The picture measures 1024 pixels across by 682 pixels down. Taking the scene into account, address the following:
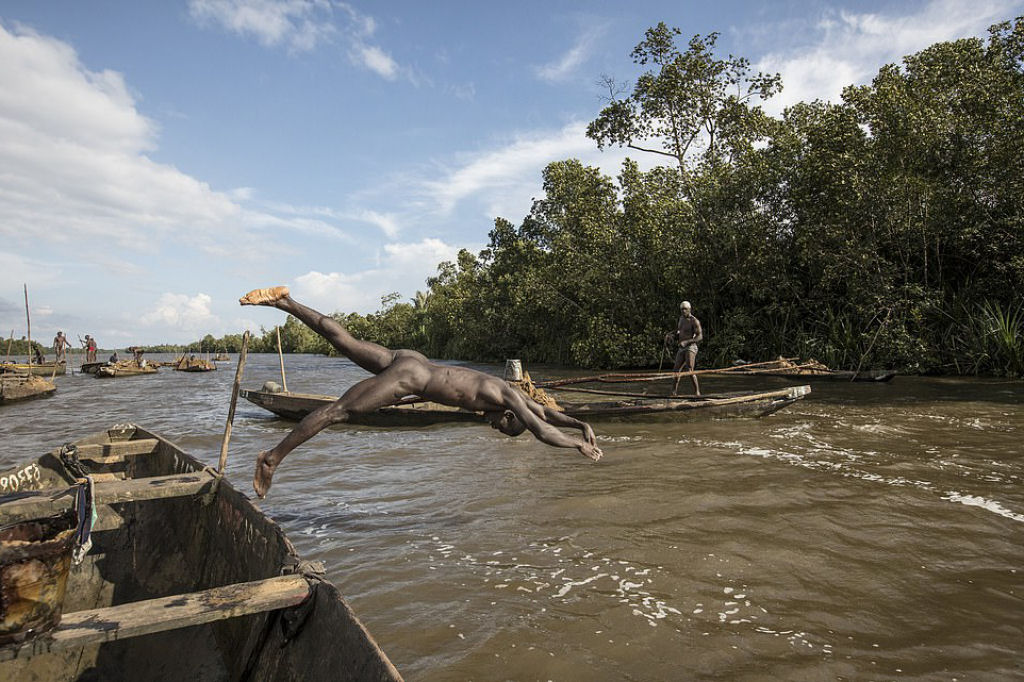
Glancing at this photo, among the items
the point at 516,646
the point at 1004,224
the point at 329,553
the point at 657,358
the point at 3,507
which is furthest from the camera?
the point at 657,358

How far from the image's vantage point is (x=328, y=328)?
166 inches

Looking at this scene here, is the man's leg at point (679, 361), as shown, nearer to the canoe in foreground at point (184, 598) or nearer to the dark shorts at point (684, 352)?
the dark shorts at point (684, 352)

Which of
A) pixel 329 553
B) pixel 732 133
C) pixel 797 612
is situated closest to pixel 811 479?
pixel 797 612

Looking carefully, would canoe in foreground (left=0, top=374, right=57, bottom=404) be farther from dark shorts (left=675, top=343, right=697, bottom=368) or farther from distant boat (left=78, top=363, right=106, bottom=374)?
dark shorts (left=675, top=343, right=697, bottom=368)

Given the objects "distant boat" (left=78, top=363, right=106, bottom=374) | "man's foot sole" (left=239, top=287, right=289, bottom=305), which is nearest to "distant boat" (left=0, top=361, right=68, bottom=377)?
"distant boat" (left=78, top=363, right=106, bottom=374)

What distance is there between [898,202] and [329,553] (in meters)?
17.9

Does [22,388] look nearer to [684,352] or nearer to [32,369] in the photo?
[32,369]

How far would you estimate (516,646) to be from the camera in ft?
10.3

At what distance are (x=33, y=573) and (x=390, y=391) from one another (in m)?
2.40

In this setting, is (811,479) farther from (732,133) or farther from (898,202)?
(732,133)

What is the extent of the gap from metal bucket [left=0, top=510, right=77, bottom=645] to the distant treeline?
18200mm

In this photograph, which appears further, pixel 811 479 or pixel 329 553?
pixel 811 479

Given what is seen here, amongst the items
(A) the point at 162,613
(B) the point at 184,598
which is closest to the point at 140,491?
(B) the point at 184,598

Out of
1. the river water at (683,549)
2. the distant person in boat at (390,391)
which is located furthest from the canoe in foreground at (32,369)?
the distant person in boat at (390,391)
